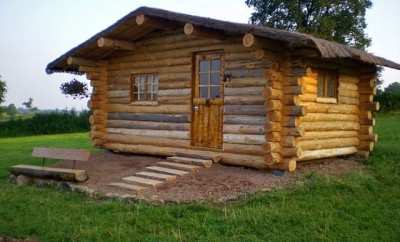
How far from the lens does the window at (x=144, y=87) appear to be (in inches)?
518

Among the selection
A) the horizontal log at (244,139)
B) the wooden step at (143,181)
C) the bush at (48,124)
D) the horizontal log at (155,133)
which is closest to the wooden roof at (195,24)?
the horizontal log at (244,139)

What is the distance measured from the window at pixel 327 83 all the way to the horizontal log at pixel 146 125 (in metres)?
3.61

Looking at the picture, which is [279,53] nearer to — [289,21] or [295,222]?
[295,222]

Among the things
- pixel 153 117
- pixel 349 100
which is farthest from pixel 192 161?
pixel 349 100

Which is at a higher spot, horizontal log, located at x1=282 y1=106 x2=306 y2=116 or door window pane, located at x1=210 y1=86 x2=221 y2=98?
door window pane, located at x1=210 y1=86 x2=221 y2=98

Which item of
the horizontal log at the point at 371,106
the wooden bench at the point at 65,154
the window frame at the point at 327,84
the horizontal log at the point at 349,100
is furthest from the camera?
the horizontal log at the point at 371,106

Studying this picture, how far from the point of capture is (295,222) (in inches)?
285

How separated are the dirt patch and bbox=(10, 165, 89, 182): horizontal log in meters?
0.27

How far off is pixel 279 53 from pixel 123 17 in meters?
4.29

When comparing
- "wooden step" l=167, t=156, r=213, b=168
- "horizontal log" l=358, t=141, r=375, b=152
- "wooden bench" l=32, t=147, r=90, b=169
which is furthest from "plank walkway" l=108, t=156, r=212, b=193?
"horizontal log" l=358, t=141, r=375, b=152

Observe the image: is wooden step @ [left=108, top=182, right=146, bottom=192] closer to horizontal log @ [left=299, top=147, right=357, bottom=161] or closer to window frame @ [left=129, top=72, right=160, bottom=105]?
window frame @ [left=129, top=72, right=160, bottom=105]

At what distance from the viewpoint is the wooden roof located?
9.13 metres

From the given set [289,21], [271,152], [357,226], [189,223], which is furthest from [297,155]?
[289,21]

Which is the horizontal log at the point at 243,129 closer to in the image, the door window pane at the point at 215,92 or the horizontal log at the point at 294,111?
the horizontal log at the point at 294,111
